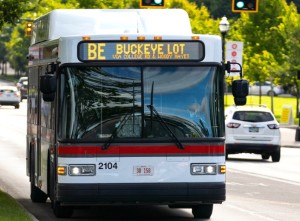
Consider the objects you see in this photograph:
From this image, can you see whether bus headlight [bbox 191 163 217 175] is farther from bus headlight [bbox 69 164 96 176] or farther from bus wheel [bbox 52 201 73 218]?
bus wheel [bbox 52 201 73 218]

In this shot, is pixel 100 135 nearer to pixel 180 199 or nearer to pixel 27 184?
pixel 180 199

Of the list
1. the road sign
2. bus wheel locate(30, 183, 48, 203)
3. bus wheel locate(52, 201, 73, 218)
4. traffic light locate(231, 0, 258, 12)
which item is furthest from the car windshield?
bus wheel locate(52, 201, 73, 218)

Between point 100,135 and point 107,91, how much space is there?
61 cm

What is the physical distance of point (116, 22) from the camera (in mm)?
17328

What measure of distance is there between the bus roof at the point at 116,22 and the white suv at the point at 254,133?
616 inches

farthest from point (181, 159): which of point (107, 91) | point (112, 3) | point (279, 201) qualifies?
point (112, 3)

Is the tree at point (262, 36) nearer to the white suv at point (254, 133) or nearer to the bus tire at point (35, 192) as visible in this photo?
the white suv at point (254, 133)

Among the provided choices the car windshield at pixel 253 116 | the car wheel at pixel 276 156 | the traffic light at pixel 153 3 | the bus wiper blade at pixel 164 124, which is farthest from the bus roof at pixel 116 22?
the car wheel at pixel 276 156

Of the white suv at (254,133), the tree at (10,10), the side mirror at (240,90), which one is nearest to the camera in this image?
the side mirror at (240,90)

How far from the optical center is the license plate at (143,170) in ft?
51.8

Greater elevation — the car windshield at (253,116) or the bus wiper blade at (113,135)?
the bus wiper blade at (113,135)

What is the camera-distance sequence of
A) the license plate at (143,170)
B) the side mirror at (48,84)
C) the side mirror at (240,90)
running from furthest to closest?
1. the side mirror at (240,90)
2. the license plate at (143,170)
3. the side mirror at (48,84)

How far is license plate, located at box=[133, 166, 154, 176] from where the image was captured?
15797 mm

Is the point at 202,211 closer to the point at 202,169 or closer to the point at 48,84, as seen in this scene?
the point at 202,169
